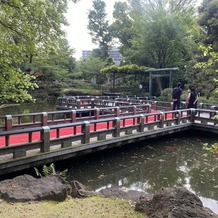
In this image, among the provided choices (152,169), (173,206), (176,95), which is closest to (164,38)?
(176,95)

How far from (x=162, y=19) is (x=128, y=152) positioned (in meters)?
17.8

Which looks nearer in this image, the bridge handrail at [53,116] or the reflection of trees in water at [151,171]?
the reflection of trees in water at [151,171]

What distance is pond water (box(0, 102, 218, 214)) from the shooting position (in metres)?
6.85

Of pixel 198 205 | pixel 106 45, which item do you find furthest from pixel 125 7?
pixel 198 205

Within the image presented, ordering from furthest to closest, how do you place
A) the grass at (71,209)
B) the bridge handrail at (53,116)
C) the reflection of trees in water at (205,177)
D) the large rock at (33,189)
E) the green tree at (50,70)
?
the green tree at (50,70) < the bridge handrail at (53,116) < the reflection of trees in water at (205,177) < the large rock at (33,189) < the grass at (71,209)

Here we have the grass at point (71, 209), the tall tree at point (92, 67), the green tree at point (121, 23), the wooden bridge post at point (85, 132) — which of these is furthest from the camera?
the green tree at point (121, 23)

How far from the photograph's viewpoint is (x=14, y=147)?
6242mm

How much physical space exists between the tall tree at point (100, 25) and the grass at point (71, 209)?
39064 millimetres

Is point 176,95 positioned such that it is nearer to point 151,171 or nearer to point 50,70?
point 151,171

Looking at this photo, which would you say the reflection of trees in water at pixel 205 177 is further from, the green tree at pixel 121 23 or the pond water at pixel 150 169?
the green tree at pixel 121 23

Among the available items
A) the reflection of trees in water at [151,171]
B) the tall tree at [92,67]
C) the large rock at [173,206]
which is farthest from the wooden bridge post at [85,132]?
the tall tree at [92,67]

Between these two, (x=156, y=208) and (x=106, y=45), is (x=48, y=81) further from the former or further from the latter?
(x=156, y=208)

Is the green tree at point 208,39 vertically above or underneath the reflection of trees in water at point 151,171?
above

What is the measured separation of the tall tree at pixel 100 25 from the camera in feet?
136
